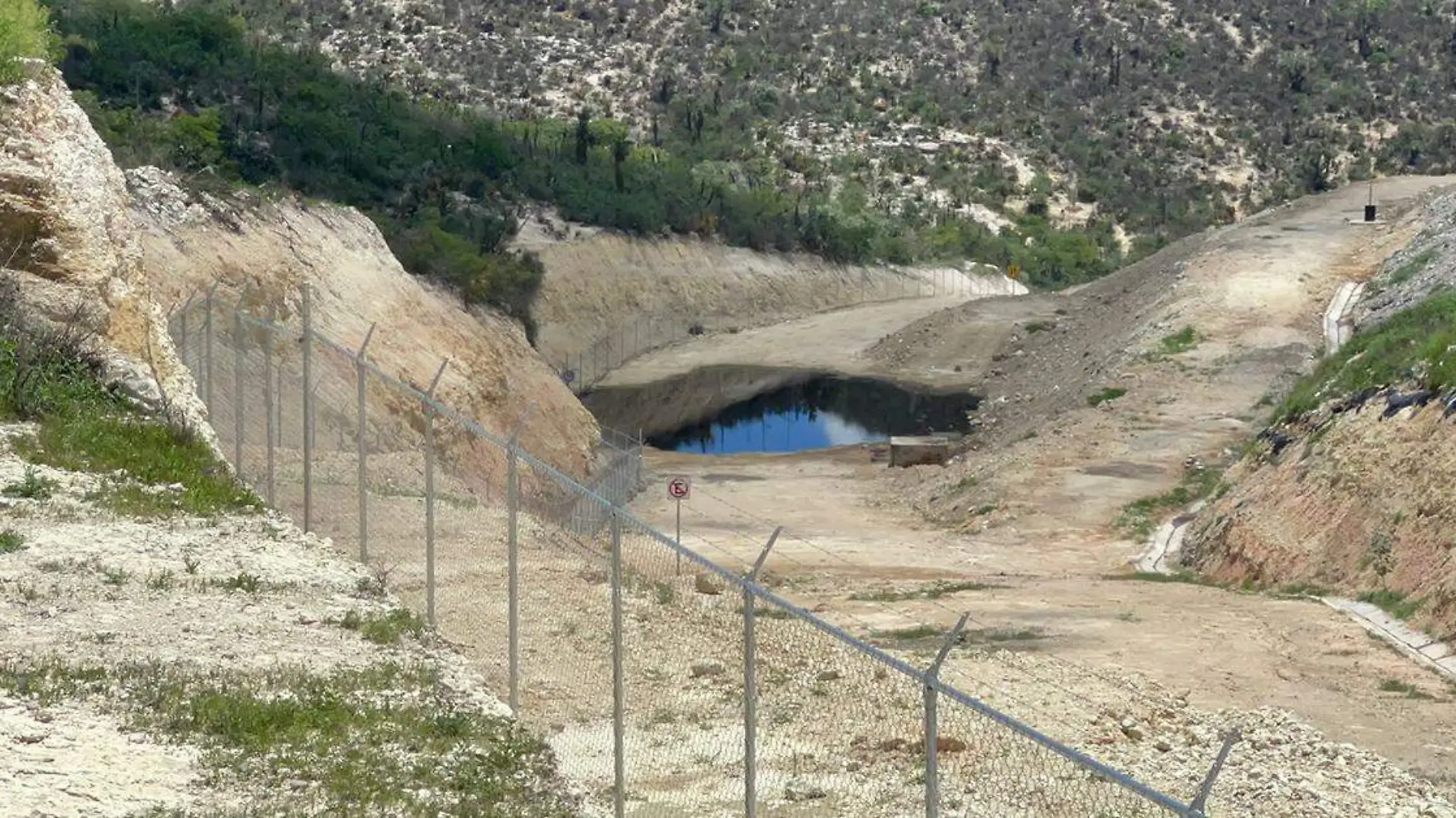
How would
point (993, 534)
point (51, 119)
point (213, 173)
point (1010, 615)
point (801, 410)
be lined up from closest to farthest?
point (51, 119) < point (1010, 615) < point (993, 534) < point (213, 173) < point (801, 410)

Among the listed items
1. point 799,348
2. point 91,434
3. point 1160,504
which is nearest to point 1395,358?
point 1160,504

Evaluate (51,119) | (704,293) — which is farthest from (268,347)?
(704,293)

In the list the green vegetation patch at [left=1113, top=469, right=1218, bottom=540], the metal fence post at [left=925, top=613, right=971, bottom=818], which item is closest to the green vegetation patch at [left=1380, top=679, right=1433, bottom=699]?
the metal fence post at [left=925, top=613, right=971, bottom=818]

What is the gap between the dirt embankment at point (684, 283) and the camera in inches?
2736

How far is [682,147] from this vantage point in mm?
101938

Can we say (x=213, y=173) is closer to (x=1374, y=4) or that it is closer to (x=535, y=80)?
(x=535, y=80)

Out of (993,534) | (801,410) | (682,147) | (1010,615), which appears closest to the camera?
(1010,615)

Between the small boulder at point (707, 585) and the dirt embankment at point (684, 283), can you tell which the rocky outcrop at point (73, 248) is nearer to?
the small boulder at point (707, 585)

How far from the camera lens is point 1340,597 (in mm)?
27625

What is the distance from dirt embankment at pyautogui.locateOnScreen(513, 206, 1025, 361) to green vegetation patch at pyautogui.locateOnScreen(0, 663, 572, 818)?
51516 millimetres

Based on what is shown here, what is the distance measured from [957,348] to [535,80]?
144 feet

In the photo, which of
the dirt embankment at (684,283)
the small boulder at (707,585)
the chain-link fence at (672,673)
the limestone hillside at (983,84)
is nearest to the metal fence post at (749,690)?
the chain-link fence at (672,673)

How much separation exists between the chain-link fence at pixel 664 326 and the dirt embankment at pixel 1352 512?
1263 inches

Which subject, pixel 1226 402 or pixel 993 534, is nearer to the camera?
pixel 993 534
